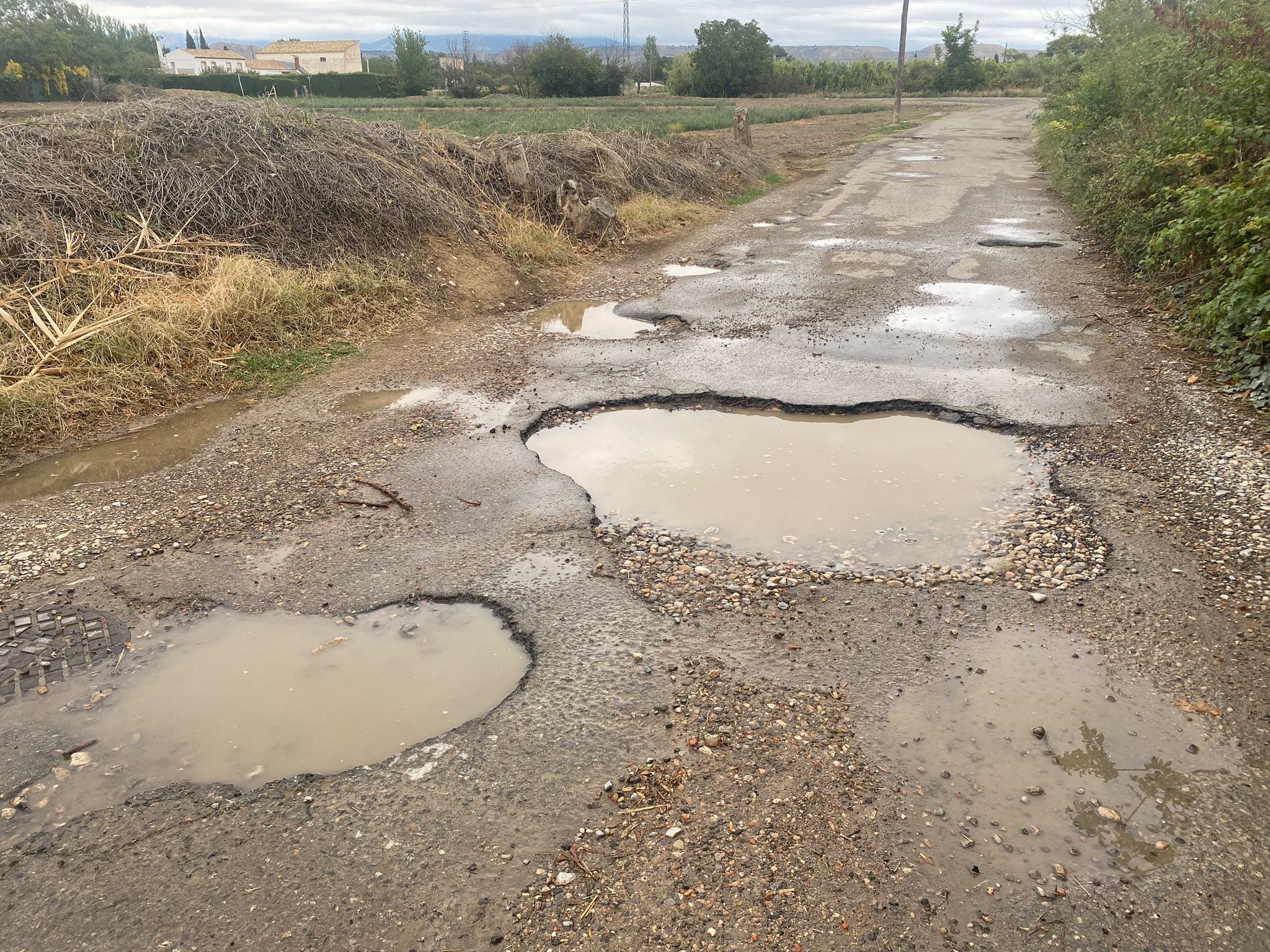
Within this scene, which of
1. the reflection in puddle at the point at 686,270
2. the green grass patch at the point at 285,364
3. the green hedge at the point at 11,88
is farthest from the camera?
the green hedge at the point at 11,88

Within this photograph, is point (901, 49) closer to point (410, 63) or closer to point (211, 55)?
point (410, 63)

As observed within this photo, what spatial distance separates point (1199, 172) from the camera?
8.14 meters

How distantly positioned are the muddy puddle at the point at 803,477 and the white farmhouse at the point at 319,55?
310 ft

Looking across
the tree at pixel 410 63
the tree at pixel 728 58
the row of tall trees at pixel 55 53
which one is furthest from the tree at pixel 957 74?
the row of tall trees at pixel 55 53

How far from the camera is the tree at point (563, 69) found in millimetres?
49875

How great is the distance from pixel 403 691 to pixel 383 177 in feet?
29.4

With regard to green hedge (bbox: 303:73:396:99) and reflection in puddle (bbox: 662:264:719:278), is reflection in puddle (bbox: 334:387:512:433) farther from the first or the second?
green hedge (bbox: 303:73:396:99)

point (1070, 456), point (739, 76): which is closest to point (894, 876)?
point (1070, 456)

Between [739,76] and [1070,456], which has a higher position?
[739,76]

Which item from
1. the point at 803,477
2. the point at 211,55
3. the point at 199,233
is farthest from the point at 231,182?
the point at 211,55

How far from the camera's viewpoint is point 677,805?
275 cm

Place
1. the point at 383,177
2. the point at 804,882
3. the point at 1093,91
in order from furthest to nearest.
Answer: the point at 1093,91
the point at 383,177
the point at 804,882

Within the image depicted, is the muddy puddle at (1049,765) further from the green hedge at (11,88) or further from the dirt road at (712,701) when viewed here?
the green hedge at (11,88)

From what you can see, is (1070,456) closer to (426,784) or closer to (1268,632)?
(1268,632)
